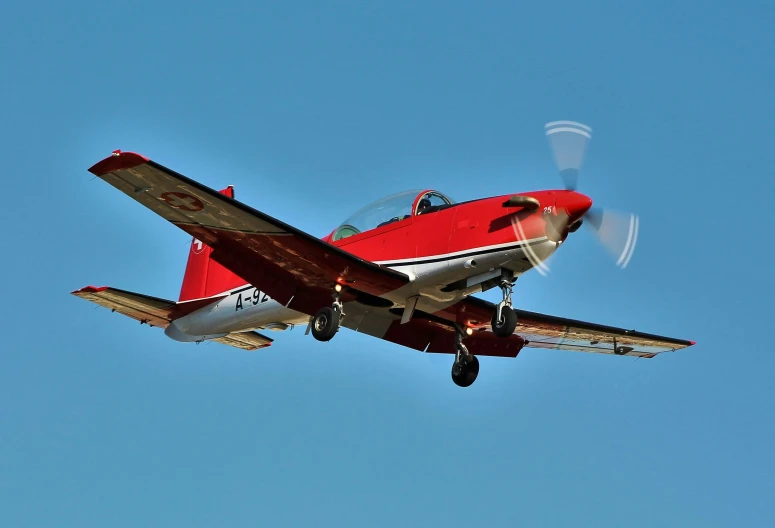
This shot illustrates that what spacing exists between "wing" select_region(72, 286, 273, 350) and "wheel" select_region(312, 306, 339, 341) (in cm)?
457

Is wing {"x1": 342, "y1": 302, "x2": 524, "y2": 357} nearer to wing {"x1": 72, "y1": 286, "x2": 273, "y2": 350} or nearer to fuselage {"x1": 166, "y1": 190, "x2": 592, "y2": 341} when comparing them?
fuselage {"x1": 166, "y1": 190, "x2": 592, "y2": 341}

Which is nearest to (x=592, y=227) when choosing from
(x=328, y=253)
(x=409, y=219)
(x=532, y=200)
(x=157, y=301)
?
(x=532, y=200)

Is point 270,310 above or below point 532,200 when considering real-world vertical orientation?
below

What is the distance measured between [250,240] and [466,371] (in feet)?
20.1

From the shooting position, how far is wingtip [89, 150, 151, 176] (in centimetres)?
2227

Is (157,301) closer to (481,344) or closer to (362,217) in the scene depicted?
(362,217)

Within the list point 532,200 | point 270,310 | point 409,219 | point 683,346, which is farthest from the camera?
point 683,346

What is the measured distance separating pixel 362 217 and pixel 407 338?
3.96 m

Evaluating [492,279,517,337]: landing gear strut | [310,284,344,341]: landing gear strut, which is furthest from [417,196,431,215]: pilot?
[310,284,344,341]: landing gear strut

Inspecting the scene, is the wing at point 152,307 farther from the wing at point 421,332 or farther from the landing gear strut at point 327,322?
the landing gear strut at point 327,322

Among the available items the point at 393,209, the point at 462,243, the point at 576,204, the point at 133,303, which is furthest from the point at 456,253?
the point at 133,303

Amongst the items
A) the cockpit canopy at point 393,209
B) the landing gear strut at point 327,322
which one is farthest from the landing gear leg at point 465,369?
the cockpit canopy at point 393,209

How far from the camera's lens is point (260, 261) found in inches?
1025

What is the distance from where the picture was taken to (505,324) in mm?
24266
